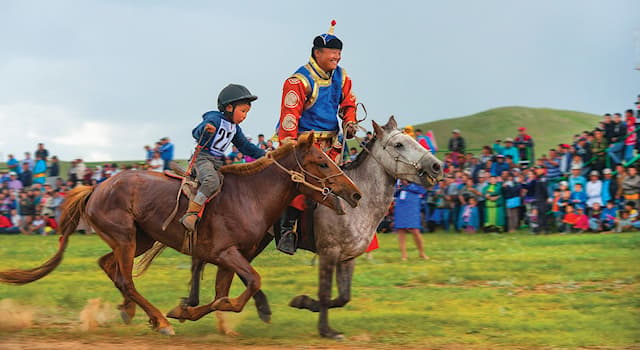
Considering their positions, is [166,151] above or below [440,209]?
above

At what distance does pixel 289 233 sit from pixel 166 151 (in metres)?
13.6

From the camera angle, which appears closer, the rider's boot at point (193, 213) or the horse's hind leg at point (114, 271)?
the rider's boot at point (193, 213)

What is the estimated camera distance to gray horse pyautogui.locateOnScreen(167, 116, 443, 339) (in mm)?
7496

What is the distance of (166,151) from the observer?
810 inches

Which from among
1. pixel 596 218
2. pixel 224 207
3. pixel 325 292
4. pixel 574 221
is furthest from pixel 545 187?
pixel 224 207

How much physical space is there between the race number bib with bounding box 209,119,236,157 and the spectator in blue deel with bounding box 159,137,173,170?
12.8 meters

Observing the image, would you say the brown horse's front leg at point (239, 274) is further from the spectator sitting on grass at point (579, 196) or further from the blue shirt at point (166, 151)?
the blue shirt at point (166, 151)

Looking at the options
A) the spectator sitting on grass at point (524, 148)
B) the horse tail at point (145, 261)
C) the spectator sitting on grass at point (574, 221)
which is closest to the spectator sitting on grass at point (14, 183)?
the spectator sitting on grass at point (524, 148)

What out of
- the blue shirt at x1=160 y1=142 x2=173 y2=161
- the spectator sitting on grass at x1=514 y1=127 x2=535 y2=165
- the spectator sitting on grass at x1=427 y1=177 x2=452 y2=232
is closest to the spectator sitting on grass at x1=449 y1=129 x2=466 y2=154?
the spectator sitting on grass at x1=514 y1=127 x2=535 y2=165

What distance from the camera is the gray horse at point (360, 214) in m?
7.50

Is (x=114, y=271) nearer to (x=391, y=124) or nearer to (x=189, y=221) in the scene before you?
(x=189, y=221)

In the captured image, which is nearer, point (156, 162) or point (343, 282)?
point (343, 282)

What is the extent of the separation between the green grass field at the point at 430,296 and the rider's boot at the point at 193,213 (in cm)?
109

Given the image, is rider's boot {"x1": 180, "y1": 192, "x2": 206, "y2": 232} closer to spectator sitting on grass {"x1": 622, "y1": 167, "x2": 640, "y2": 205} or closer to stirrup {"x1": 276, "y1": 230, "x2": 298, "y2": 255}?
stirrup {"x1": 276, "y1": 230, "x2": 298, "y2": 255}
